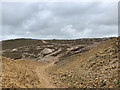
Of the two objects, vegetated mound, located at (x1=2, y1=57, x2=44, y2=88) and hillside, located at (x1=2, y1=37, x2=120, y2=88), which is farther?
hillside, located at (x1=2, y1=37, x2=120, y2=88)

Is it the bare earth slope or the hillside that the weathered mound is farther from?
the bare earth slope

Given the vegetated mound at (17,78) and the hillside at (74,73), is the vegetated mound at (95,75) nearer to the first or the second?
the hillside at (74,73)

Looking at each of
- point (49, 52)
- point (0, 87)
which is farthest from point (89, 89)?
point (49, 52)

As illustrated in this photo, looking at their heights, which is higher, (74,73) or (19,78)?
(19,78)

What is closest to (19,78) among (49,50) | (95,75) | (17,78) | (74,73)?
(17,78)

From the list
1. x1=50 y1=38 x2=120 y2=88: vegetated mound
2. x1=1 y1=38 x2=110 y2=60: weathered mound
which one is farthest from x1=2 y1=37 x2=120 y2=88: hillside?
x1=1 y1=38 x2=110 y2=60: weathered mound

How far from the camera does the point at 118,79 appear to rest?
800 centimetres

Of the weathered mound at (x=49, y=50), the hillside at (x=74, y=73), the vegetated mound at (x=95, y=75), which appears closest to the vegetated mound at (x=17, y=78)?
the hillside at (x=74, y=73)

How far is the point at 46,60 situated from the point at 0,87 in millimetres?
19740

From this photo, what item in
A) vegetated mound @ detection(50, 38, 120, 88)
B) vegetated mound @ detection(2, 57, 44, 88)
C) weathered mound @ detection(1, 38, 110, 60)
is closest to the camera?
vegetated mound @ detection(2, 57, 44, 88)

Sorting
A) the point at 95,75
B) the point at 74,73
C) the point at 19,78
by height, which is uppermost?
the point at 19,78

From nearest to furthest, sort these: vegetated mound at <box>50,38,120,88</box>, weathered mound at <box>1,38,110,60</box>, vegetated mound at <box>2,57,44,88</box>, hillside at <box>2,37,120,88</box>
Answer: vegetated mound at <box>2,57,44,88</box>, hillside at <box>2,37,120,88</box>, vegetated mound at <box>50,38,120,88</box>, weathered mound at <box>1,38,110,60</box>

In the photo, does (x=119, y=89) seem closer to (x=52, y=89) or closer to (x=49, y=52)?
(x=52, y=89)

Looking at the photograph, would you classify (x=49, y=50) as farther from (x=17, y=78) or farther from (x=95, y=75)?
(x=17, y=78)
